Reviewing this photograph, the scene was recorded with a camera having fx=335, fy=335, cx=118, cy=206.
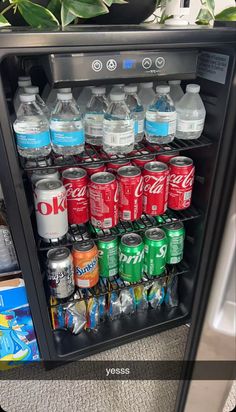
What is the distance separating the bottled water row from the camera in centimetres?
93

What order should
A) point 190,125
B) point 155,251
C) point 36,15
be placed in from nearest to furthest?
1. point 36,15
2. point 190,125
3. point 155,251

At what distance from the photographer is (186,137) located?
1.10m

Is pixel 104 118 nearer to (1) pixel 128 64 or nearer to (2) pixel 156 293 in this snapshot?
(1) pixel 128 64

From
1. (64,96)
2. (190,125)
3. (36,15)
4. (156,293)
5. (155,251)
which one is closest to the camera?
(36,15)

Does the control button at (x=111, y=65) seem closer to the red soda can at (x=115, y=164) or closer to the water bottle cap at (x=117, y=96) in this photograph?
the water bottle cap at (x=117, y=96)

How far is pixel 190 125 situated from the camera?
3.40 ft

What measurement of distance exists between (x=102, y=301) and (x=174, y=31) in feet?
3.33

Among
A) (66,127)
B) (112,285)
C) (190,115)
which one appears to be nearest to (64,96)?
(66,127)

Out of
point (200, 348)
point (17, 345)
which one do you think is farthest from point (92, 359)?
point (200, 348)

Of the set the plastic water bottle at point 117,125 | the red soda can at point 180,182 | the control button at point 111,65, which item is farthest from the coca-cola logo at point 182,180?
the control button at point 111,65

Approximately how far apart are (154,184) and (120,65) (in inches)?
16.2

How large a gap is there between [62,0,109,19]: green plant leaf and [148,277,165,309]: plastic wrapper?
101cm

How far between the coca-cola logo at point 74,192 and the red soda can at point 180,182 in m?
0.31

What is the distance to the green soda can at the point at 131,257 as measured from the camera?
48.1 inches
